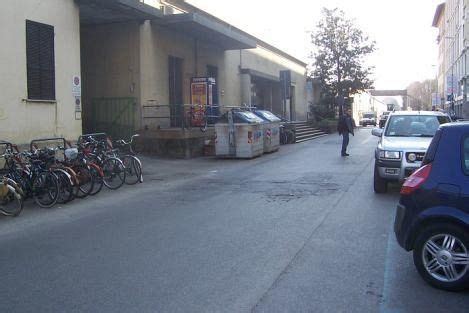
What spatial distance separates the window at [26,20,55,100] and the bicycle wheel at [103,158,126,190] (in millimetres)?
3375

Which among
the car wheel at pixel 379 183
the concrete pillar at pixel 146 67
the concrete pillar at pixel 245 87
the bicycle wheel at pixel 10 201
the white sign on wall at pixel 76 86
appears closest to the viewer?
the bicycle wheel at pixel 10 201

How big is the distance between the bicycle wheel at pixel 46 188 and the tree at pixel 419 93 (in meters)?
99.6

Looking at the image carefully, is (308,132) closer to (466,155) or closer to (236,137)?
(236,137)

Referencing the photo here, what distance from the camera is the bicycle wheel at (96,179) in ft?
37.0

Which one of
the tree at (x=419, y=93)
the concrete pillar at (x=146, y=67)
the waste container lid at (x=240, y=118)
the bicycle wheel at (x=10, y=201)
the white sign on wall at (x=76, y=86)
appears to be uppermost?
the tree at (x=419, y=93)

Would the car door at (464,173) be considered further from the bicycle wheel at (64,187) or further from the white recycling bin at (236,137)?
the white recycling bin at (236,137)

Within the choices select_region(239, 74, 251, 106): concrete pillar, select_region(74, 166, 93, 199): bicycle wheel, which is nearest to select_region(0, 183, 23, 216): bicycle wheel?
select_region(74, 166, 93, 199): bicycle wheel

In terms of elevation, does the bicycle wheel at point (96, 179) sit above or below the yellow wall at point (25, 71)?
below

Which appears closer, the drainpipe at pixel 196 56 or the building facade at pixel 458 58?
the drainpipe at pixel 196 56

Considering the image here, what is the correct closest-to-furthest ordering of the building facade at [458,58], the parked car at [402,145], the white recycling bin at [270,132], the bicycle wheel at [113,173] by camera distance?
the parked car at [402,145]
the bicycle wheel at [113,173]
the white recycling bin at [270,132]
the building facade at [458,58]

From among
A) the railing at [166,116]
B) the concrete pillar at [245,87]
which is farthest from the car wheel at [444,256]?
the concrete pillar at [245,87]

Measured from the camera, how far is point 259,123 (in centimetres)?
1989

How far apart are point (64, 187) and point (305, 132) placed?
2400cm

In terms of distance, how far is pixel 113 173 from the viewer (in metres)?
12.2
